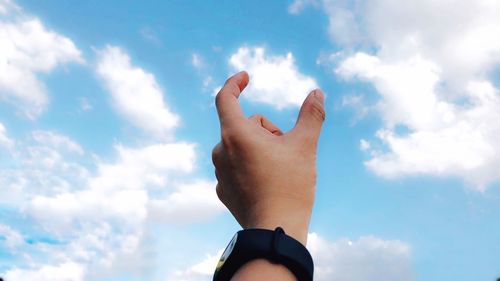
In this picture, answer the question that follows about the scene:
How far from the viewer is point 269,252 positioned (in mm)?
2980

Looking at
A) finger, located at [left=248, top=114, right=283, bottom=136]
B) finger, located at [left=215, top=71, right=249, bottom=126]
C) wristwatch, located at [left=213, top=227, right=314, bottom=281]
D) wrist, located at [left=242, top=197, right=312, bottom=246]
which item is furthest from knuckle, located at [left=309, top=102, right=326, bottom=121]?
wristwatch, located at [left=213, top=227, right=314, bottom=281]

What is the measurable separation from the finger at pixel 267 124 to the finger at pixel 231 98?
24 cm

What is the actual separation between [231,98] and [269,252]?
136cm

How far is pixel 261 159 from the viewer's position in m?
3.46

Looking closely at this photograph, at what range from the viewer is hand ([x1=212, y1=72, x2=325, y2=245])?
3330 millimetres

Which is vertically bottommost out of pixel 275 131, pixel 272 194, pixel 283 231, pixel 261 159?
pixel 283 231

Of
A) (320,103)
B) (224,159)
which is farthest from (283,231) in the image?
(320,103)

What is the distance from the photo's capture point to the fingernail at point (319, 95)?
3.98 metres

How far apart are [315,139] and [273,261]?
1067 mm

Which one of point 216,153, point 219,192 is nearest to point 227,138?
point 216,153

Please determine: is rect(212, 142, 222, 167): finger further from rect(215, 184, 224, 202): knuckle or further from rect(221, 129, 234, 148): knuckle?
rect(215, 184, 224, 202): knuckle

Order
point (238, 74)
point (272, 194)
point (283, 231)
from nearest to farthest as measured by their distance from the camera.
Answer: point (283, 231) < point (272, 194) < point (238, 74)

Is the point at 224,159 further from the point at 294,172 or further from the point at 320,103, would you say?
the point at 320,103

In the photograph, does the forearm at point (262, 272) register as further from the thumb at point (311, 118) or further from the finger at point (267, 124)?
the finger at point (267, 124)
